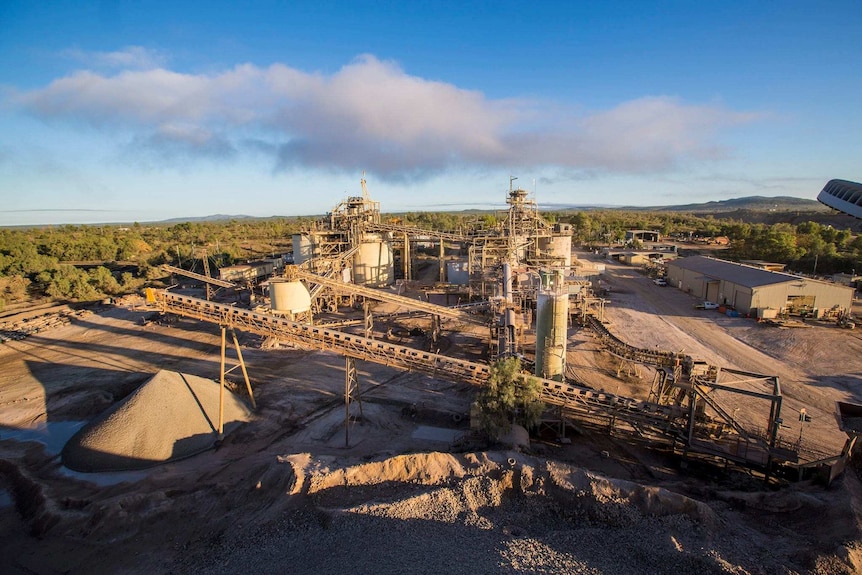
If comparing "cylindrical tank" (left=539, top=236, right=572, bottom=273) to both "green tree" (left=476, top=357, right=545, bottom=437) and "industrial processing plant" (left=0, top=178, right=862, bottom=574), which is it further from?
"green tree" (left=476, top=357, right=545, bottom=437)

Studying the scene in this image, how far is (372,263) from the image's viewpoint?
42.7m

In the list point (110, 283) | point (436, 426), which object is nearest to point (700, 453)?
point (436, 426)

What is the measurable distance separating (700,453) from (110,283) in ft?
177

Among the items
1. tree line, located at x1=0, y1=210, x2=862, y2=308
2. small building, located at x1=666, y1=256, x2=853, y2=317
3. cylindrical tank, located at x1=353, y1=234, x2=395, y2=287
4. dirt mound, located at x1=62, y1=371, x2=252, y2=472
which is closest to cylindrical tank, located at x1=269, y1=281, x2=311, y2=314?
dirt mound, located at x1=62, y1=371, x2=252, y2=472

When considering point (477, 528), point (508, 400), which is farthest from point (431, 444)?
point (477, 528)

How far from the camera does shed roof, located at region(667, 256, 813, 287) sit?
3177 cm

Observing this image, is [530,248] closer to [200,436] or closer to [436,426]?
[436,426]

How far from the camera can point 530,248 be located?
4391 cm

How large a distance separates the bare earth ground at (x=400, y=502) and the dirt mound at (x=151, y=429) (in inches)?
21.9

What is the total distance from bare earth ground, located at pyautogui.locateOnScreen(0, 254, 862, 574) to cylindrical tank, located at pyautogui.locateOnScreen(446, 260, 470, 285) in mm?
22180

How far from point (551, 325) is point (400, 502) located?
9696mm

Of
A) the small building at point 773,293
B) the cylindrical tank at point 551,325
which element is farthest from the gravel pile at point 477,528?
the small building at point 773,293

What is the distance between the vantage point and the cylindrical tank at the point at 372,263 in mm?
42281

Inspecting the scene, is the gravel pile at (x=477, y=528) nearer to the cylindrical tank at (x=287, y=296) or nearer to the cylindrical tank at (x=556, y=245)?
the cylindrical tank at (x=287, y=296)
